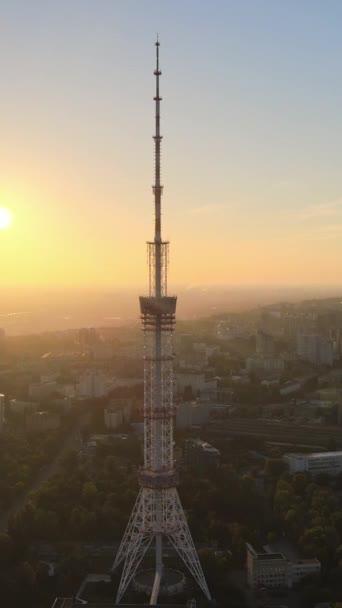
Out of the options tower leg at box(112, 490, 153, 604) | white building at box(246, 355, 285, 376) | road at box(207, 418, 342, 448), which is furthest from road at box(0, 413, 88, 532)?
white building at box(246, 355, 285, 376)

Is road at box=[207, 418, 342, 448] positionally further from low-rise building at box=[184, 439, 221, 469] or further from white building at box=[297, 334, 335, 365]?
white building at box=[297, 334, 335, 365]

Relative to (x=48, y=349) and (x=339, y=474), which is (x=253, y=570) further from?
(x=48, y=349)

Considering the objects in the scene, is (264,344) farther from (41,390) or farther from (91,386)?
(41,390)

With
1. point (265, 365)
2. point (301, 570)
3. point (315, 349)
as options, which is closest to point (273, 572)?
point (301, 570)

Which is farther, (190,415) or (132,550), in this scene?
(190,415)

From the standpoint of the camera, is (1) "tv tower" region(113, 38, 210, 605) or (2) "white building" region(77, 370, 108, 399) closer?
(1) "tv tower" region(113, 38, 210, 605)

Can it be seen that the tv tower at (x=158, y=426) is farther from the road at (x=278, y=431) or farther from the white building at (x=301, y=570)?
the road at (x=278, y=431)
